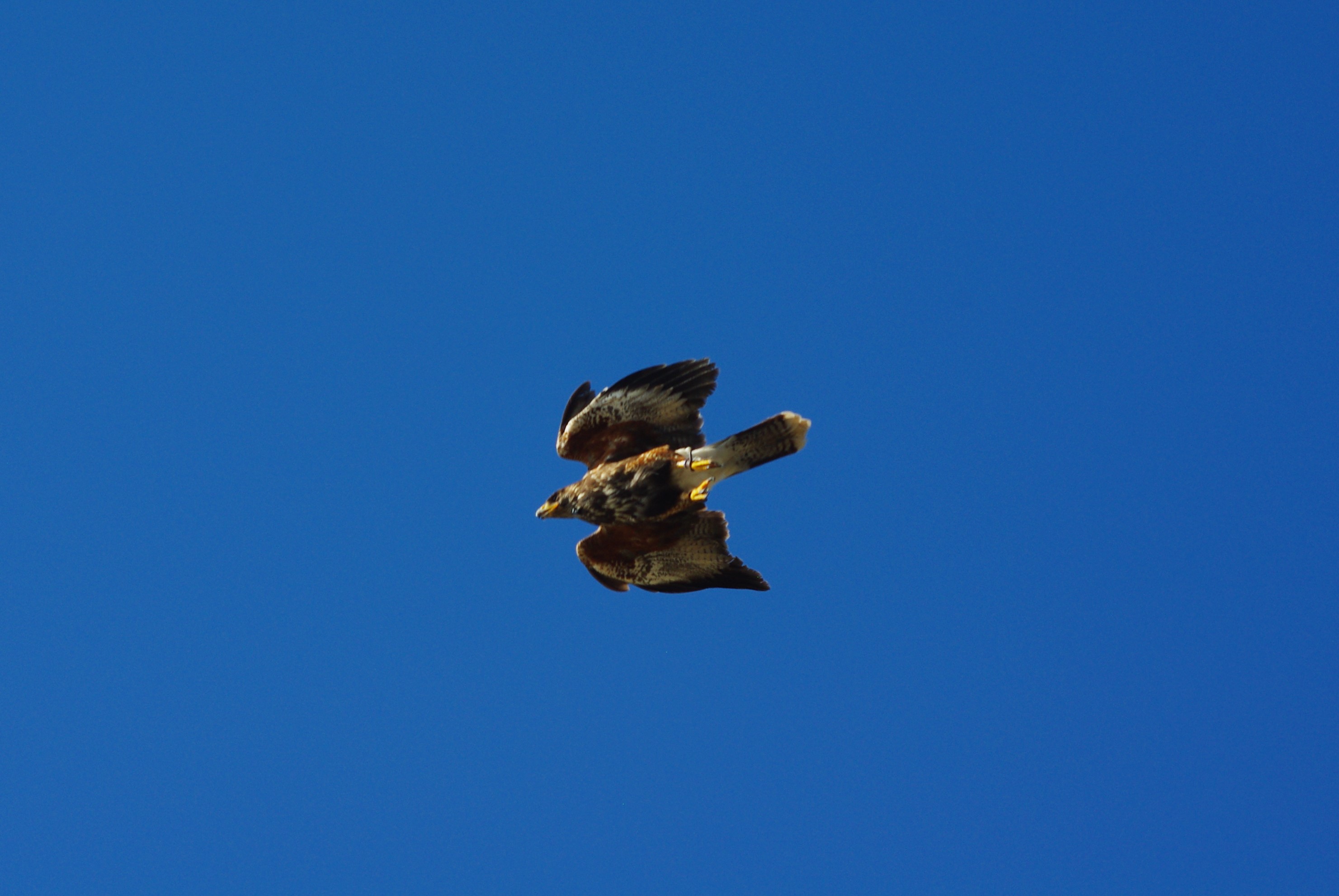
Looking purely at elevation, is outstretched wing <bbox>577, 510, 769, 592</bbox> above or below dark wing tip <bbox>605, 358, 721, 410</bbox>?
below

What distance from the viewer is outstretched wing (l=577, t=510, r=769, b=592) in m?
10.9

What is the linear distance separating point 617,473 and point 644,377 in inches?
37.3

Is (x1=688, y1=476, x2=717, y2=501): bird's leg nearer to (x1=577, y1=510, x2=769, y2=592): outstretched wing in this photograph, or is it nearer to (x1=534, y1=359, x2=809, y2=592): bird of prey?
(x1=534, y1=359, x2=809, y2=592): bird of prey

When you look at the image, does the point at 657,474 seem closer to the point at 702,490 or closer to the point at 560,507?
the point at 702,490

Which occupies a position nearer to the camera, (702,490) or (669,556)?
(702,490)

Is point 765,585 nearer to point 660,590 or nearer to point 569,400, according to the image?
point 660,590

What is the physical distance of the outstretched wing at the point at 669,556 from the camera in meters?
10.9

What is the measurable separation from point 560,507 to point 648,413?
4.06 ft

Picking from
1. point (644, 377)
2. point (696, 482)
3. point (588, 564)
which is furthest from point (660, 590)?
point (644, 377)

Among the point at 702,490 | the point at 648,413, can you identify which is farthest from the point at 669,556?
the point at 648,413

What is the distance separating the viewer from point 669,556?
36.5 feet

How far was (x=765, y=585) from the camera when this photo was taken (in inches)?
428

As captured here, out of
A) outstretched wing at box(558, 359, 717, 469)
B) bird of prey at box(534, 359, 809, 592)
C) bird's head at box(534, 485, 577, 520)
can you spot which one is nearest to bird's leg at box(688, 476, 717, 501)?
bird of prey at box(534, 359, 809, 592)

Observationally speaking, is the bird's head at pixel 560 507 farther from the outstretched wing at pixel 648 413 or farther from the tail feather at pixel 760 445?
the tail feather at pixel 760 445
